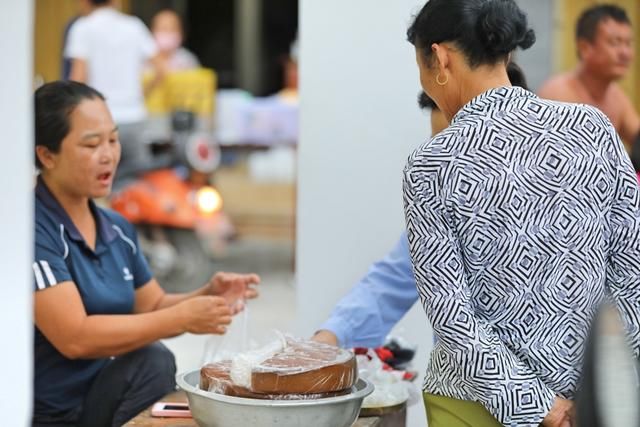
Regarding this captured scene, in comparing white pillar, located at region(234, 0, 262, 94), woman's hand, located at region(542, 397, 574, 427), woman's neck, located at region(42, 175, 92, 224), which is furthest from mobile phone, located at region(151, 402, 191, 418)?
white pillar, located at region(234, 0, 262, 94)

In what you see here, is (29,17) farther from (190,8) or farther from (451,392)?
(190,8)

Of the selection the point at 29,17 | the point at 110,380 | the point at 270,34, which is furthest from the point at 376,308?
the point at 270,34

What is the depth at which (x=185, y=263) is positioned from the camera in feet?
24.3

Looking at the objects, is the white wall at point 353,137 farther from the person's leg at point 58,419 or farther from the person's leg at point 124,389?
the person's leg at point 58,419

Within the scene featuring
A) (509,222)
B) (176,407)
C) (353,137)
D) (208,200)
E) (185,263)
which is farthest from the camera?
(208,200)

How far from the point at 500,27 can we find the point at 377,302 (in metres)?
1.10

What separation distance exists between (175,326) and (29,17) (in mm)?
868

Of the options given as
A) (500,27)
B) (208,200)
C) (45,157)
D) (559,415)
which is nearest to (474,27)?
(500,27)

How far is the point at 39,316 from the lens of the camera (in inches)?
121

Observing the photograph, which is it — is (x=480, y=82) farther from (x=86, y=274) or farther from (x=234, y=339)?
(x=86, y=274)

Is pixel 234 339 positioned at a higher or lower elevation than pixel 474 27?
lower

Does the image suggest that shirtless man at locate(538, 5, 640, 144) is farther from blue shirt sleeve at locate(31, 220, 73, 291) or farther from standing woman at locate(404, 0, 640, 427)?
standing woman at locate(404, 0, 640, 427)

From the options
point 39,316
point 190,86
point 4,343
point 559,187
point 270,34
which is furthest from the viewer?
point 270,34

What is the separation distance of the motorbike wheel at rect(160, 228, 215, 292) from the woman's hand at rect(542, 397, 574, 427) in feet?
17.1
